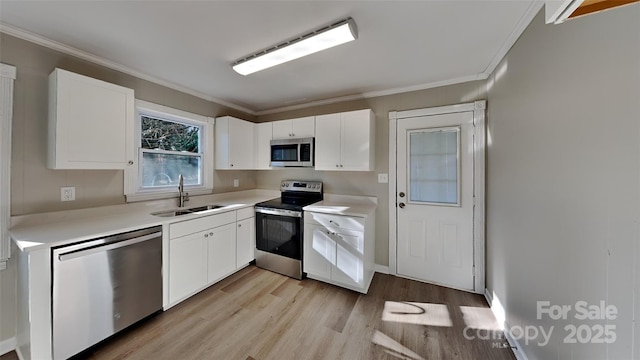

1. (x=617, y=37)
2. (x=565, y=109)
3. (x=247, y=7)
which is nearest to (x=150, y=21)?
(x=247, y=7)

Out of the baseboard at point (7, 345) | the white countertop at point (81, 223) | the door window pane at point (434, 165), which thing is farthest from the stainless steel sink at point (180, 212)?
the door window pane at point (434, 165)

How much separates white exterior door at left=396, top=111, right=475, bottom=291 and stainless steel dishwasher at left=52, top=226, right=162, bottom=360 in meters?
2.68

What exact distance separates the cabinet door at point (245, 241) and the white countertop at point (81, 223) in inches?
15.2

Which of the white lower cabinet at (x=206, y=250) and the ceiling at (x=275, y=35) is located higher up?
the ceiling at (x=275, y=35)

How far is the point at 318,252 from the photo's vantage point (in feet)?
8.34

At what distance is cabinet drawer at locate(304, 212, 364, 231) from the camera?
232 centimetres

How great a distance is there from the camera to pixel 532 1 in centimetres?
132

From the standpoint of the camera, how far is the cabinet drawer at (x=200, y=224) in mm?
2059

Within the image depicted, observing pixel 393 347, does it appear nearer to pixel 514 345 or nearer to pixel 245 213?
pixel 514 345

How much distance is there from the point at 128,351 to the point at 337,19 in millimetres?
2917

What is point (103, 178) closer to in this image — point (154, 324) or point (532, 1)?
point (154, 324)

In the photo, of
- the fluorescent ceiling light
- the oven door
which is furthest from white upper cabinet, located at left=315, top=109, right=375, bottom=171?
the fluorescent ceiling light

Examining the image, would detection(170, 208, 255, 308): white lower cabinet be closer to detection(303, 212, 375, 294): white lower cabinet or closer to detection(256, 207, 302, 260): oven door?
detection(256, 207, 302, 260): oven door

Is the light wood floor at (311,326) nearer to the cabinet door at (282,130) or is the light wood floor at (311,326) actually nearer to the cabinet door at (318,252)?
the cabinet door at (318,252)
